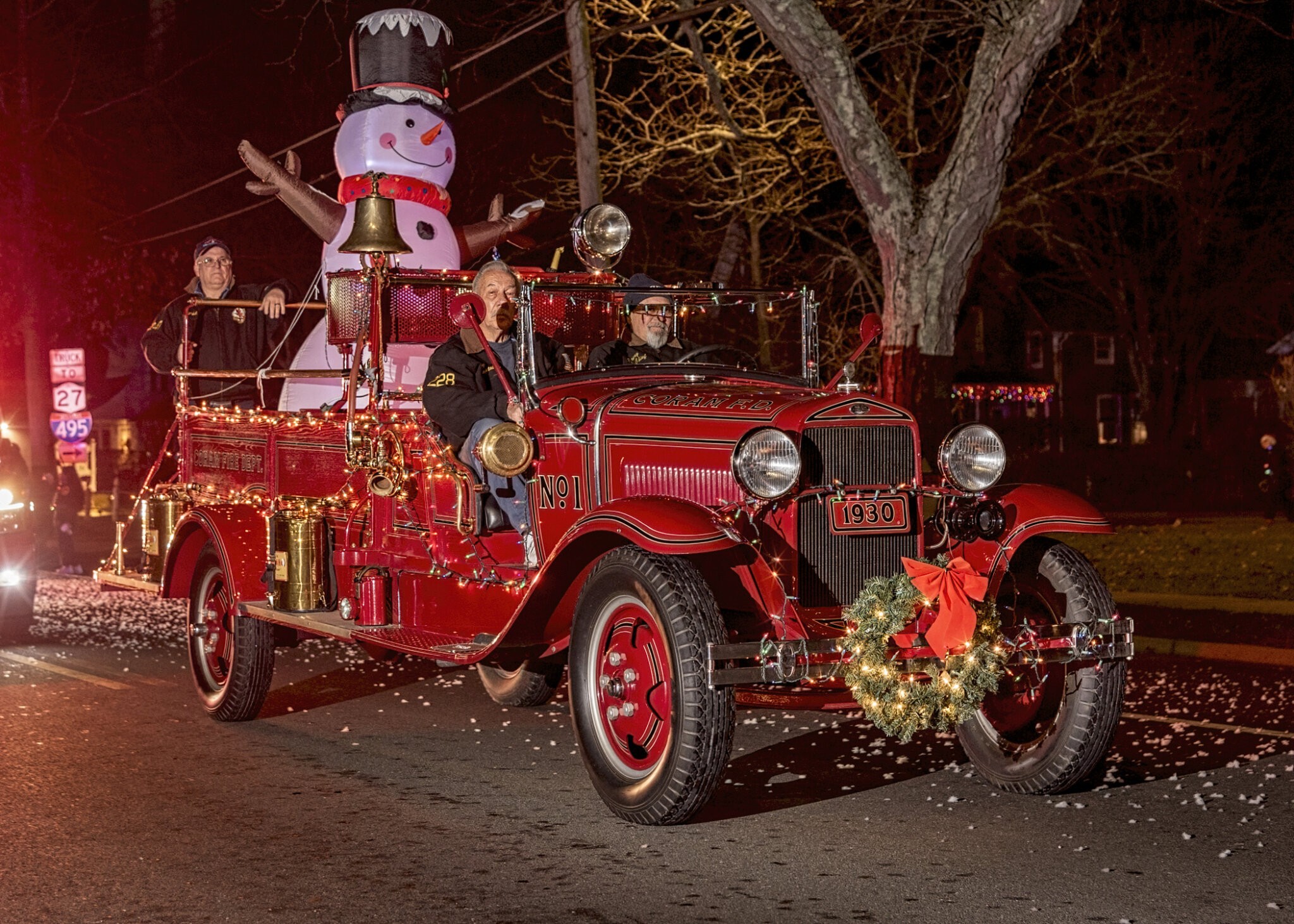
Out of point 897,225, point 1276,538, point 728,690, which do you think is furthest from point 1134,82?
point 728,690

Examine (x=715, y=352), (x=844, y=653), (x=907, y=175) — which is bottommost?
(x=844, y=653)

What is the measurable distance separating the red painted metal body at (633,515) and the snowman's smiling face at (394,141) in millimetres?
3328

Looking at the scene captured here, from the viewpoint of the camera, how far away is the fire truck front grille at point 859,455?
6.49 metres

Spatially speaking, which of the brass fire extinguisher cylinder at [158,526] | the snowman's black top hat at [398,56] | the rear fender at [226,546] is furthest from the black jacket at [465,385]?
the snowman's black top hat at [398,56]

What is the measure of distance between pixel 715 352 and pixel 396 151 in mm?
4655

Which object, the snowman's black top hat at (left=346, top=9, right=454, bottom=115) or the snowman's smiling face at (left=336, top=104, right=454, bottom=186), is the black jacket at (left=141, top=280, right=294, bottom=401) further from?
the snowman's black top hat at (left=346, top=9, right=454, bottom=115)

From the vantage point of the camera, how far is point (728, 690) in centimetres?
589

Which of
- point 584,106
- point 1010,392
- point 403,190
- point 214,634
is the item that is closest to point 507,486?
point 214,634

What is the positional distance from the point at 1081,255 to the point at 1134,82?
21.8 metres

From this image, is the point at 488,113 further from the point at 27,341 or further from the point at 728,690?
the point at 728,690

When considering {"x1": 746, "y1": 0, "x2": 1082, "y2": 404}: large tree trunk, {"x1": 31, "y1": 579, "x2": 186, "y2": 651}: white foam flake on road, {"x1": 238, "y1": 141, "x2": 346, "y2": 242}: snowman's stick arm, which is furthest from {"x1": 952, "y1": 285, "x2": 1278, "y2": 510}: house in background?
{"x1": 238, "y1": 141, "x2": 346, "y2": 242}: snowman's stick arm

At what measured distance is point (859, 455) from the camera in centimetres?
658

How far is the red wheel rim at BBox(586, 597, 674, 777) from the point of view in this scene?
6.19 metres

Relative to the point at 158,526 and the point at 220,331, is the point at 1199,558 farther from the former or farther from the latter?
the point at 158,526
